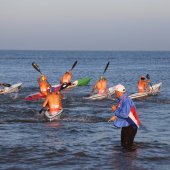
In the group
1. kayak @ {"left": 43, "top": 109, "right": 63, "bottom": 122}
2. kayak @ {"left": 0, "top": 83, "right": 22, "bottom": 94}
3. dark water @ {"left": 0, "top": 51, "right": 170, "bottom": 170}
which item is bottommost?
dark water @ {"left": 0, "top": 51, "right": 170, "bottom": 170}

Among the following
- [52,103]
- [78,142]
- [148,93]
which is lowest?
[78,142]

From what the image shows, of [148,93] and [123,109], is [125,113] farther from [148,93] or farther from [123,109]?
[148,93]

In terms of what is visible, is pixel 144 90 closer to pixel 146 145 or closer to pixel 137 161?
pixel 146 145

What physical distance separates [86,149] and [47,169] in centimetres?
239

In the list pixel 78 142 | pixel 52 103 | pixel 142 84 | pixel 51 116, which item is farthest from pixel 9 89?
pixel 78 142

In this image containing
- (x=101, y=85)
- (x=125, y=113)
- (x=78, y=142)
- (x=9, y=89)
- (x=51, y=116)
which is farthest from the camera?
(x=9, y=89)

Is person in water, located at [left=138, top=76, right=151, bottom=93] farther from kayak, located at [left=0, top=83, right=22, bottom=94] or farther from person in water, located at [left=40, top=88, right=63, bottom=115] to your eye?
person in water, located at [left=40, top=88, right=63, bottom=115]

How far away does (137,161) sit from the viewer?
12.4 m

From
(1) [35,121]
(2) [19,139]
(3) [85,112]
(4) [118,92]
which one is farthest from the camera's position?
(3) [85,112]

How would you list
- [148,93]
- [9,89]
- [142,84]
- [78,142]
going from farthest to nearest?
[9,89], [148,93], [142,84], [78,142]

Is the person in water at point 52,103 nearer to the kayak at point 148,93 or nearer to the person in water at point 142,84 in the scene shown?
the kayak at point 148,93

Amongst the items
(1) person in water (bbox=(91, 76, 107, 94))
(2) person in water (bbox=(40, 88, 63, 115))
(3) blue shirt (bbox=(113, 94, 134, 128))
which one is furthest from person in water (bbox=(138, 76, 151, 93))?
(3) blue shirt (bbox=(113, 94, 134, 128))

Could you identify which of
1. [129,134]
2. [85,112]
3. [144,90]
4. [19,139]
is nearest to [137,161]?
[129,134]

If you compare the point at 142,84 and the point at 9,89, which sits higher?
the point at 142,84
